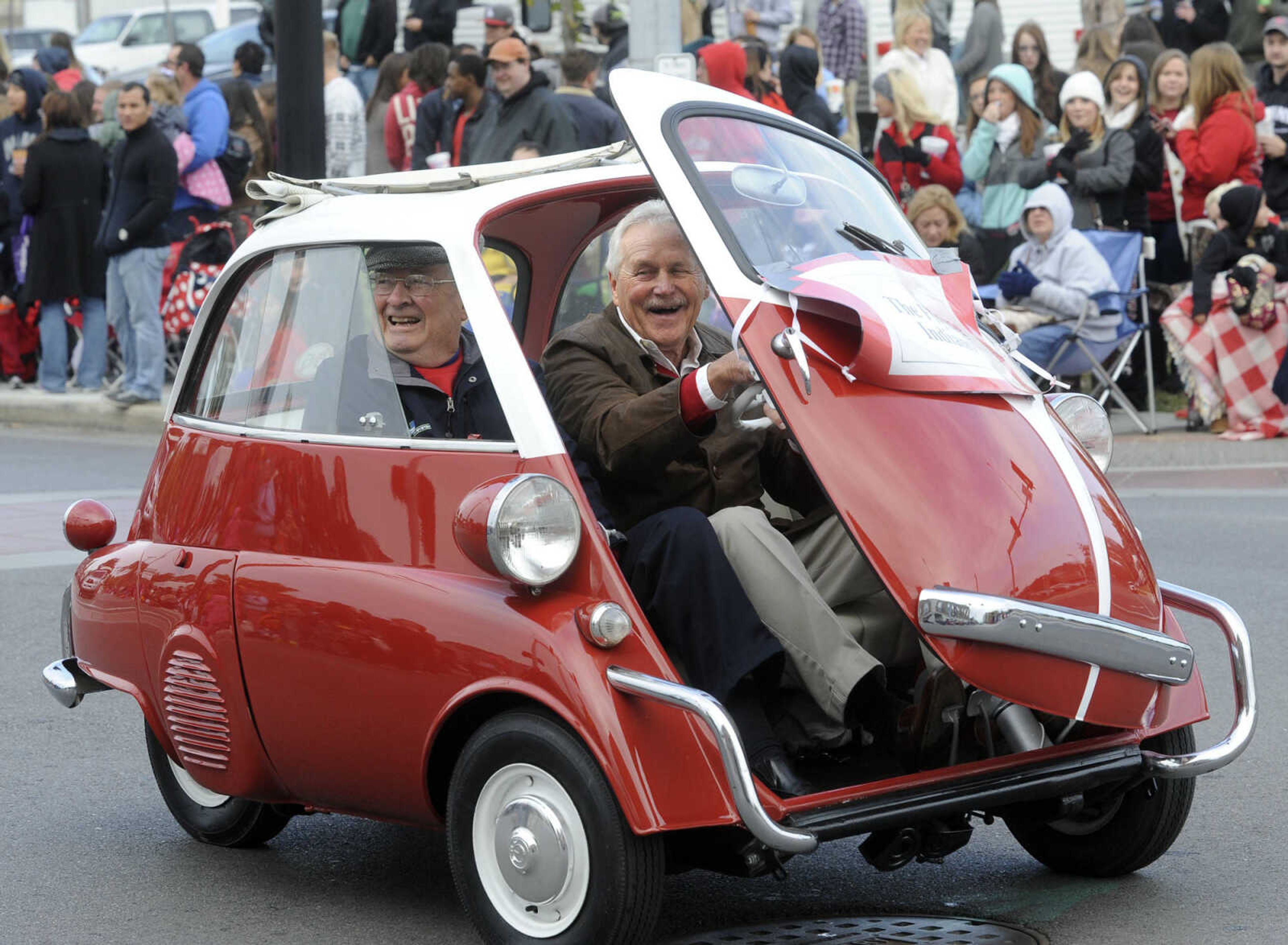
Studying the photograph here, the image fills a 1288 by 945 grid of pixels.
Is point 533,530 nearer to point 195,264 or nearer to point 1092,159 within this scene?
point 1092,159

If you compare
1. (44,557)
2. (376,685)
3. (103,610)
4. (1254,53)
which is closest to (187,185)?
(44,557)

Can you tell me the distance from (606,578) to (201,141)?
11343 millimetres

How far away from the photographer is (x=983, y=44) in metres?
17.8

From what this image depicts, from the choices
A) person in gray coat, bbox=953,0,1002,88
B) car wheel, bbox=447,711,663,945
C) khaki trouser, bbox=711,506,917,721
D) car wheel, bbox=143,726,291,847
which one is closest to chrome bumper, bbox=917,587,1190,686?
khaki trouser, bbox=711,506,917,721

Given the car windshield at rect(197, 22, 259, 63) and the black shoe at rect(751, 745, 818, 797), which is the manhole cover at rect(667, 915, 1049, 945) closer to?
the black shoe at rect(751, 745, 818, 797)

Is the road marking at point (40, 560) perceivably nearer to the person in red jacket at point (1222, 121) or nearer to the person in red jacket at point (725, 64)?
the person in red jacket at point (725, 64)

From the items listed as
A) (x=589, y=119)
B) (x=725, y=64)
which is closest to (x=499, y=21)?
(x=589, y=119)

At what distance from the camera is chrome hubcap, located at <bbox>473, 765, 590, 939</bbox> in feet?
13.4

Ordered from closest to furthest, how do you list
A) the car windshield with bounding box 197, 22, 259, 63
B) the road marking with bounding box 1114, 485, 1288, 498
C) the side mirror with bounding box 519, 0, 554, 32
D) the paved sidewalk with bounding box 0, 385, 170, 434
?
the road marking with bounding box 1114, 485, 1288, 498, the paved sidewalk with bounding box 0, 385, 170, 434, the side mirror with bounding box 519, 0, 554, 32, the car windshield with bounding box 197, 22, 259, 63

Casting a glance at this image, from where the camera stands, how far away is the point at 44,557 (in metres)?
9.68

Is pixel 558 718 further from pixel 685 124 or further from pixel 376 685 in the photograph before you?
pixel 685 124

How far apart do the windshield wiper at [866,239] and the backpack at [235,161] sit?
10873 millimetres

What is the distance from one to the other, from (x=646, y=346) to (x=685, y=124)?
63cm

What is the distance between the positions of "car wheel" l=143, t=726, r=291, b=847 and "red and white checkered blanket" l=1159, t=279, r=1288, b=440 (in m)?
8.03
